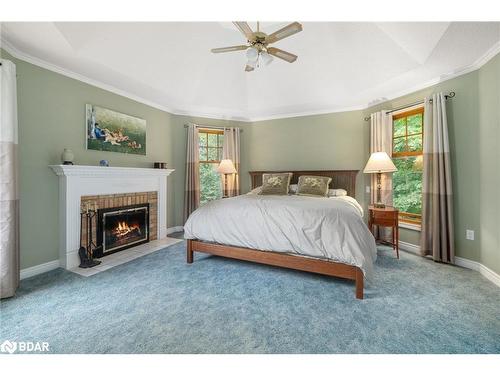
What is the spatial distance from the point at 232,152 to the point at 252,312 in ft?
11.7

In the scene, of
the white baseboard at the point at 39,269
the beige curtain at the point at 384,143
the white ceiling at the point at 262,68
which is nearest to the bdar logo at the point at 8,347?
the white baseboard at the point at 39,269

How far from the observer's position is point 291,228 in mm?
2270

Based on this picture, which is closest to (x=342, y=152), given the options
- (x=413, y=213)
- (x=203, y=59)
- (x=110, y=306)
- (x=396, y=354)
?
(x=413, y=213)

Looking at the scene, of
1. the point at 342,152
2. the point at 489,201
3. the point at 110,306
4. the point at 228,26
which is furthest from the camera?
the point at 342,152

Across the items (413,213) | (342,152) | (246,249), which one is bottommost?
(246,249)

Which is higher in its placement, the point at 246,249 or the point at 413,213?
the point at 413,213

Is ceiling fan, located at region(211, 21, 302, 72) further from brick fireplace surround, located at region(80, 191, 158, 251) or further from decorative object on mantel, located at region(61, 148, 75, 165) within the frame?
brick fireplace surround, located at region(80, 191, 158, 251)

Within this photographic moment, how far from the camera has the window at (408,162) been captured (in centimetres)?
340

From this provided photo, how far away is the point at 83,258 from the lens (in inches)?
108

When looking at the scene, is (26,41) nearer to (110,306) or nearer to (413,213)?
(110,306)

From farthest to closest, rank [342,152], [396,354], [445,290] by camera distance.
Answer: [342,152] → [445,290] → [396,354]

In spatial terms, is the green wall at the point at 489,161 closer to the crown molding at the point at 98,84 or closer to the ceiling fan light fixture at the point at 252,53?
the ceiling fan light fixture at the point at 252,53
